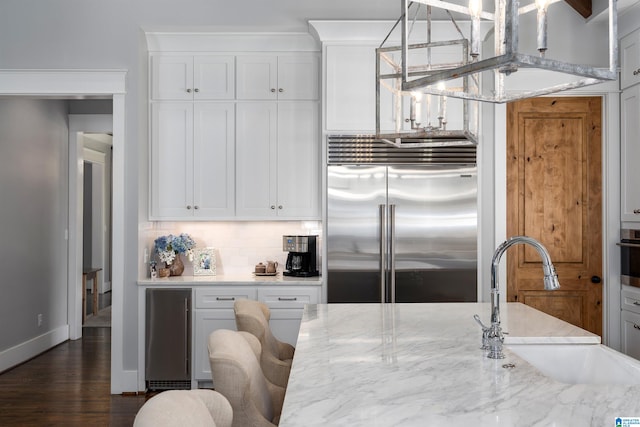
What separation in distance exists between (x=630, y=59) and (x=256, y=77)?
283 centimetres

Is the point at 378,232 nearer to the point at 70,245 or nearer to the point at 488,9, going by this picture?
the point at 488,9

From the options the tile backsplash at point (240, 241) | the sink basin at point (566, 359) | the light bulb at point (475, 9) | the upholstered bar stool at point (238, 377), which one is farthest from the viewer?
the tile backsplash at point (240, 241)

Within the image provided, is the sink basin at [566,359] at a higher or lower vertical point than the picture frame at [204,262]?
lower

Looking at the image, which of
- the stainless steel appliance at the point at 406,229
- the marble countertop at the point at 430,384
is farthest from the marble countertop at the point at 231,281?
the marble countertop at the point at 430,384

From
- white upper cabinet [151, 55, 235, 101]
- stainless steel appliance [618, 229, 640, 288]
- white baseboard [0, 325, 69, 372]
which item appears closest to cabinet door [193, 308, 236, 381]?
white upper cabinet [151, 55, 235, 101]

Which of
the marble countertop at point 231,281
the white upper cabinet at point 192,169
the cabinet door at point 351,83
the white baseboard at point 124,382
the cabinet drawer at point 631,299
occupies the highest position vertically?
the cabinet door at point 351,83

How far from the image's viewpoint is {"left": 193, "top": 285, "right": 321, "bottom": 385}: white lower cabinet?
14.4 ft

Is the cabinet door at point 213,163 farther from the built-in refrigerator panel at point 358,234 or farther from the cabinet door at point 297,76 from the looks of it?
the built-in refrigerator panel at point 358,234

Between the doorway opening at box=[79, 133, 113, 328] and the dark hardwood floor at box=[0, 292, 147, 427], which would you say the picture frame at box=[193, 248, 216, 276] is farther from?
the doorway opening at box=[79, 133, 113, 328]

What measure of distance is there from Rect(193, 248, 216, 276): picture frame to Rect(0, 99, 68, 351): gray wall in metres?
1.73

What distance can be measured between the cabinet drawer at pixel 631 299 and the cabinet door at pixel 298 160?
2.43 meters

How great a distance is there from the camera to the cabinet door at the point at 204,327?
4367mm

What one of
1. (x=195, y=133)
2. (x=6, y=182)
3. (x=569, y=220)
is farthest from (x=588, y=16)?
(x=6, y=182)

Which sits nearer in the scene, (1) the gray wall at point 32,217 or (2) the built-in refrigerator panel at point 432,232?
(2) the built-in refrigerator panel at point 432,232
